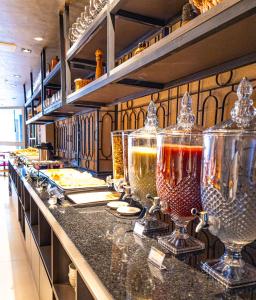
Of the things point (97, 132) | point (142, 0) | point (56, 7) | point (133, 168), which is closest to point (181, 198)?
point (133, 168)

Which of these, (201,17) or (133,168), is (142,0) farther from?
(133,168)

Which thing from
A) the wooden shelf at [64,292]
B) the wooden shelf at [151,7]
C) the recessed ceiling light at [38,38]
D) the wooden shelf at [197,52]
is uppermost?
the recessed ceiling light at [38,38]

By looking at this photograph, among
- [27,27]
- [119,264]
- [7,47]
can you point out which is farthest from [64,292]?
[7,47]

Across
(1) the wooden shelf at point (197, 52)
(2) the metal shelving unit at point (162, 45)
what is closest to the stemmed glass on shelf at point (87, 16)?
(2) the metal shelving unit at point (162, 45)

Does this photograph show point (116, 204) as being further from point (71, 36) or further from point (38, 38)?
point (38, 38)

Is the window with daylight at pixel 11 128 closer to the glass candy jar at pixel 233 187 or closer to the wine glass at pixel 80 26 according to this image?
the wine glass at pixel 80 26

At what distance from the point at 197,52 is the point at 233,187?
0.53 meters

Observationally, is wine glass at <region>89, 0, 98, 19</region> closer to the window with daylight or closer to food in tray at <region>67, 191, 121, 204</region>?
food in tray at <region>67, 191, 121, 204</region>

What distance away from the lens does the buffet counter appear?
589mm

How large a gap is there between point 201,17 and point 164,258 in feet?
2.30

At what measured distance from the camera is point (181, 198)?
745mm

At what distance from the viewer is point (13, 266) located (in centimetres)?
252

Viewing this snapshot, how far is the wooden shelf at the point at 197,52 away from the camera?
0.62 metres

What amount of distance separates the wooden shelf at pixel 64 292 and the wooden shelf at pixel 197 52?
1.07 m
